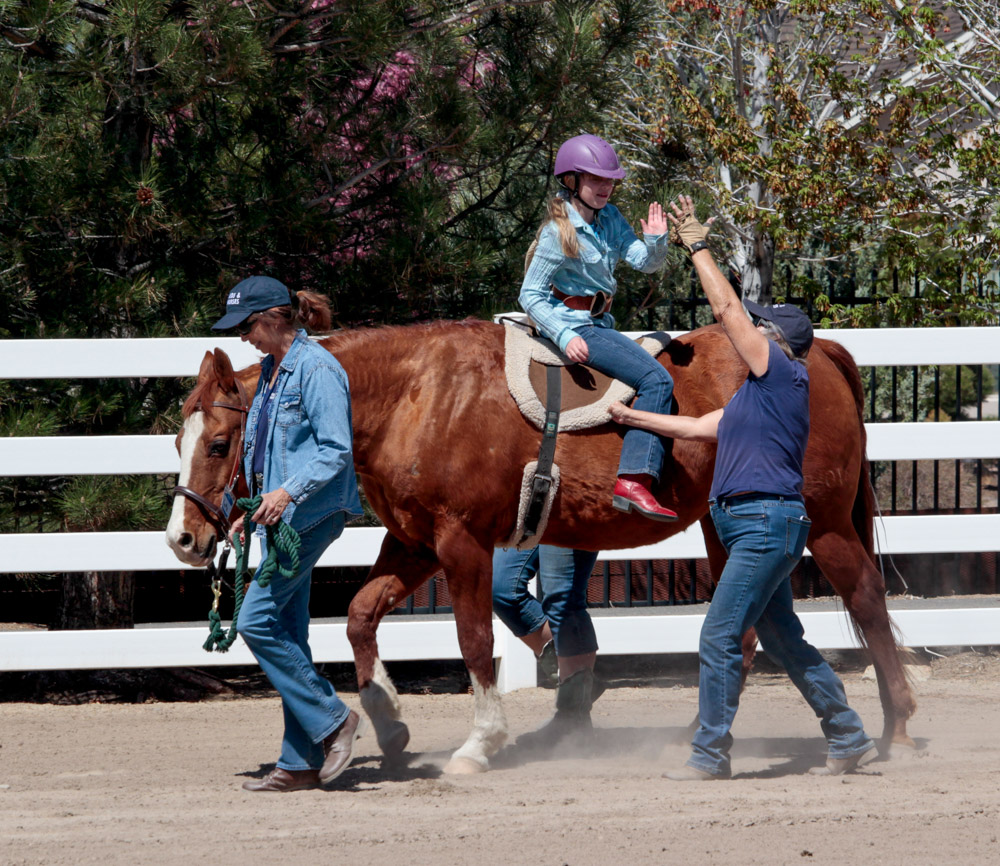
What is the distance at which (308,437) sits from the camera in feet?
13.5

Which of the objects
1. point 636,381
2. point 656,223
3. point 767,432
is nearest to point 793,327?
point 767,432

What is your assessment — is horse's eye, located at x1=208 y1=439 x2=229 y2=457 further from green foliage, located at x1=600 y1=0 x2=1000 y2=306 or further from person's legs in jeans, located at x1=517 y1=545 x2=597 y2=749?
green foliage, located at x1=600 y1=0 x2=1000 y2=306

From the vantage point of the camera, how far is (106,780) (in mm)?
4469

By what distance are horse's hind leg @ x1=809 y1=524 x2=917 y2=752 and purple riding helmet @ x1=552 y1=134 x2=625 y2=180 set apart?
167cm

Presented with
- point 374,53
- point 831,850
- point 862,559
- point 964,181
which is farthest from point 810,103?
point 831,850

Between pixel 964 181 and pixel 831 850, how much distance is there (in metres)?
6.58

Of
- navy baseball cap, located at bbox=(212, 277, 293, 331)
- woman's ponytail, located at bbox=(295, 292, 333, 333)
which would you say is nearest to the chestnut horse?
woman's ponytail, located at bbox=(295, 292, 333, 333)

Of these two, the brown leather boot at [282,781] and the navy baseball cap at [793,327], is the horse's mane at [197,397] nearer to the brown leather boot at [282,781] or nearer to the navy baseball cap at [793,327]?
Result: the brown leather boot at [282,781]

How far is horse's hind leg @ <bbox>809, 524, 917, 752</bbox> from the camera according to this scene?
474 cm

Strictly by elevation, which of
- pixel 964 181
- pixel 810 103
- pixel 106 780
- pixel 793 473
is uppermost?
pixel 810 103

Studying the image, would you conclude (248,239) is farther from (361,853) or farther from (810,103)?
(810,103)

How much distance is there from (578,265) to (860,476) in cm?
154

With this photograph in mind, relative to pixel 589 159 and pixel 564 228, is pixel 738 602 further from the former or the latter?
pixel 589 159

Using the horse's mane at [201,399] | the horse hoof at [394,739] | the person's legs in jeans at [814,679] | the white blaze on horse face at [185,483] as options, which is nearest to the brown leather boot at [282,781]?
the horse hoof at [394,739]
